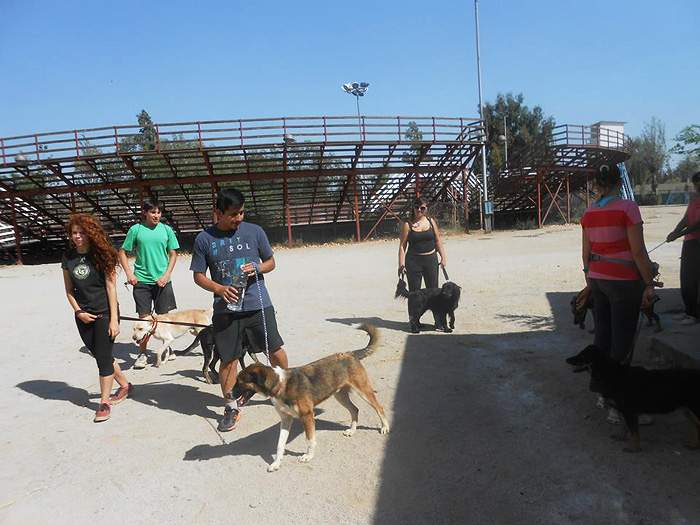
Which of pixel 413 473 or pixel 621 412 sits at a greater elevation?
pixel 621 412

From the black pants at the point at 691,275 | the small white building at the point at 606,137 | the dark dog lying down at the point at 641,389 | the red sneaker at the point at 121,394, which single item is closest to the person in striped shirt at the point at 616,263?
the dark dog lying down at the point at 641,389

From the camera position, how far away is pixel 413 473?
3.20 m

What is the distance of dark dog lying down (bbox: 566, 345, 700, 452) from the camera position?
3.11 metres

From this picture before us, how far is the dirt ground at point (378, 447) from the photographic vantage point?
9.32 feet

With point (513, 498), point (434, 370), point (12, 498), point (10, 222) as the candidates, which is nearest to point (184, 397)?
point (12, 498)

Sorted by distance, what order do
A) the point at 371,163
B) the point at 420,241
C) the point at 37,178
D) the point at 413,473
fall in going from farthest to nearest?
the point at 371,163 → the point at 37,178 → the point at 420,241 → the point at 413,473

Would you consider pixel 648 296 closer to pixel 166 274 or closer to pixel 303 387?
pixel 303 387

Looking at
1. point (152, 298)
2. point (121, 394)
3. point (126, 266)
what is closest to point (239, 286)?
point (121, 394)

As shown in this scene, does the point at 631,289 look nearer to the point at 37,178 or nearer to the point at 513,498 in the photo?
the point at 513,498

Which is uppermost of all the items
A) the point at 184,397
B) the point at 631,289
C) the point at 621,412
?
the point at 631,289

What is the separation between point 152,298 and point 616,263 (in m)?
5.32

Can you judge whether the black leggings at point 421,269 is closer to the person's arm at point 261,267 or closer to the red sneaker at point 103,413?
the person's arm at point 261,267

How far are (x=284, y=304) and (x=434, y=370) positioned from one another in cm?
474

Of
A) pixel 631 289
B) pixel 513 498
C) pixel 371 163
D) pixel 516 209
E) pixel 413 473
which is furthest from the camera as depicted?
pixel 516 209
